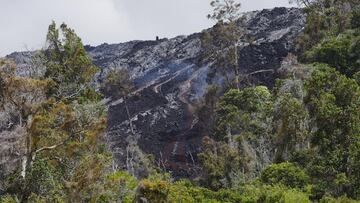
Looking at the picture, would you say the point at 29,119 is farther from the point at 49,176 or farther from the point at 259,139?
the point at 259,139

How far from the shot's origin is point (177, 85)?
2817 inches

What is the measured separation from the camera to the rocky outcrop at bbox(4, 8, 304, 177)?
6142cm

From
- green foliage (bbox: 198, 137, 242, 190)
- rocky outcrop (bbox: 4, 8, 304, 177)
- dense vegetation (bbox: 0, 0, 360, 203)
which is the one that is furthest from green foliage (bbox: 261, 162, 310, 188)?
rocky outcrop (bbox: 4, 8, 304, 177)

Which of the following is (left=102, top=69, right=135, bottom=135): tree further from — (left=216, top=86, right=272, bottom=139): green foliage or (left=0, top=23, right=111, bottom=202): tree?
(left=0, top=23, right=111, bottom=202): tree


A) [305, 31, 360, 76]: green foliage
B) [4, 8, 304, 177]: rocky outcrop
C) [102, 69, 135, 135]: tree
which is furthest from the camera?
[4, 8, 304, 177]: rocky outcrop

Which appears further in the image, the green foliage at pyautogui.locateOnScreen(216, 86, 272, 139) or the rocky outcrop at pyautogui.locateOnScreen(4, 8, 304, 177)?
the rocky outcrop at pyautogui.locateOnScreen(4, 8, 304, 177)

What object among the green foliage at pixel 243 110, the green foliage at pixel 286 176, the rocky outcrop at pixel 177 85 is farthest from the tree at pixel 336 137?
the rocky outcrop at pixel 177 85

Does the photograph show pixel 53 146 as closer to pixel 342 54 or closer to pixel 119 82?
pixel 342 54

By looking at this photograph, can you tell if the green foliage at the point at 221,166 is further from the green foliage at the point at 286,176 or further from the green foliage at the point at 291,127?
the green foliage at the point at 286,176

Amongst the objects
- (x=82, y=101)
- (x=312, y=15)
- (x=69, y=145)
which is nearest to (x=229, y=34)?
(x=312, y=15)

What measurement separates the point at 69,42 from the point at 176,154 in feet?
102

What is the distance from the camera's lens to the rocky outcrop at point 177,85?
202 ft

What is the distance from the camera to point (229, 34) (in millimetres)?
48219

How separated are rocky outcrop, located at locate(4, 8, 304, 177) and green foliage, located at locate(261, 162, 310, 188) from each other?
2883cm
